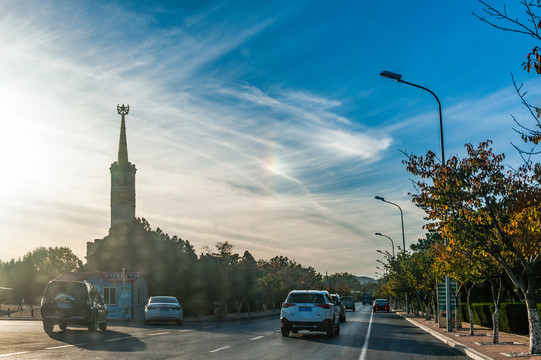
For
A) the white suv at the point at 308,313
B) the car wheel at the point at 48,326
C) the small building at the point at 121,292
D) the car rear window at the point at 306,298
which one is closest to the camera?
the white suv at the point at 308,313

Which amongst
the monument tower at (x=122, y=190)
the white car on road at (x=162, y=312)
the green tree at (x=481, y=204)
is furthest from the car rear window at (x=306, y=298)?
the monument tower at (x=122, y=190)

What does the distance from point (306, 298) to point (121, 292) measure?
2653 cm

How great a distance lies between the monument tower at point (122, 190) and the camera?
105 meters

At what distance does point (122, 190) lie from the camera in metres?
105

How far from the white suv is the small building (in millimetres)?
24590

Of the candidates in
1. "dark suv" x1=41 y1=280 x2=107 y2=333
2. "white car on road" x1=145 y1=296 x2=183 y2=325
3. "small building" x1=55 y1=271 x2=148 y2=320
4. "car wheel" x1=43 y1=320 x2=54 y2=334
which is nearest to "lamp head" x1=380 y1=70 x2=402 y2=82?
"dark suv" x1=41 y1=280 x2=107 y2=333

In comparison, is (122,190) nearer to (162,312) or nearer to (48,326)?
(162,312)

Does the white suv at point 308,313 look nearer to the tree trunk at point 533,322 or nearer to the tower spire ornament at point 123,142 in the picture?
the tree trunk at point 533,322

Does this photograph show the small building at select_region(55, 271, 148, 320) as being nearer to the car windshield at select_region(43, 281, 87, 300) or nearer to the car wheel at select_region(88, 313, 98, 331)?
the car wheel at select_region(88, 313, 98, 331)

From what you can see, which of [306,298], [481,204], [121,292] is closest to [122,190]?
[121,292]

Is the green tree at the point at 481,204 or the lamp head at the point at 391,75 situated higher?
the lamp head at the point at 391,75

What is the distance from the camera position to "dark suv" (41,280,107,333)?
74.3 ft

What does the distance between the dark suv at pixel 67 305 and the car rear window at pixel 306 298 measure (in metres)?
7.74

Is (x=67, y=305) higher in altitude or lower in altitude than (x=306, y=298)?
lower
